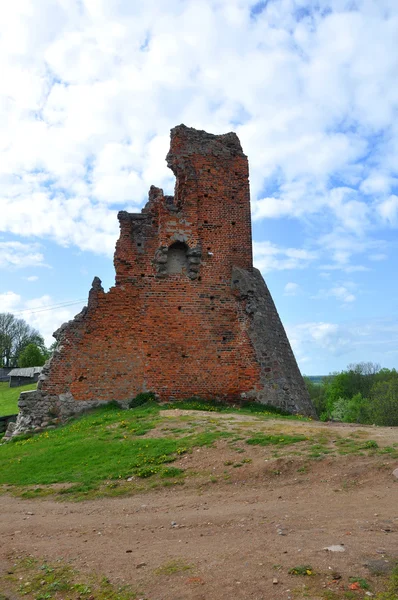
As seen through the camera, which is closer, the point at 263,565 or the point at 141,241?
the point at 263,565

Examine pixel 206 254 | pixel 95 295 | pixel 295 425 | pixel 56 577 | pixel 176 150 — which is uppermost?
pixel 176 150

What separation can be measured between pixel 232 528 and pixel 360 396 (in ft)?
163

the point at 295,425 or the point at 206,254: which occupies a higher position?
the point at 206,254

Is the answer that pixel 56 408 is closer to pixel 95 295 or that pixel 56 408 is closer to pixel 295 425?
pixel 95 295

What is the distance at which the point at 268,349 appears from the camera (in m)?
16.5

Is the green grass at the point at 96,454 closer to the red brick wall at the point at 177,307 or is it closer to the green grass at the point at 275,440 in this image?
the green grass at the point at 275,440

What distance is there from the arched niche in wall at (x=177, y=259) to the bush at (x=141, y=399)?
4176 mm

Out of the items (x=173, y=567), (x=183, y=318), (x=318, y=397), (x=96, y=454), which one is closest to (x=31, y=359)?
(x=318, y=397)

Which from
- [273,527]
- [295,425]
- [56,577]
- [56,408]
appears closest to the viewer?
[56,577]

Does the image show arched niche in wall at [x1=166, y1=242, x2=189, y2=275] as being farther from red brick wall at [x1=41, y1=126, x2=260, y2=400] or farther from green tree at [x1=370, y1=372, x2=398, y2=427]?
green tree at [x1=370, y1=372, x2=398, y2=427]

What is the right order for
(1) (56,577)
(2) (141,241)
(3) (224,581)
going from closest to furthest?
1. (3) (224,581)
2. (1) (56,577)
3. (2) (141,241)

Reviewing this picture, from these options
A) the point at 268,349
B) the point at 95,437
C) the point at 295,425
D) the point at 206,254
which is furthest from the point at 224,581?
the point at 206,254

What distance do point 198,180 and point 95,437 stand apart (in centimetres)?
990

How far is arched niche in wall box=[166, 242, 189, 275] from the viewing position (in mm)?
17234
